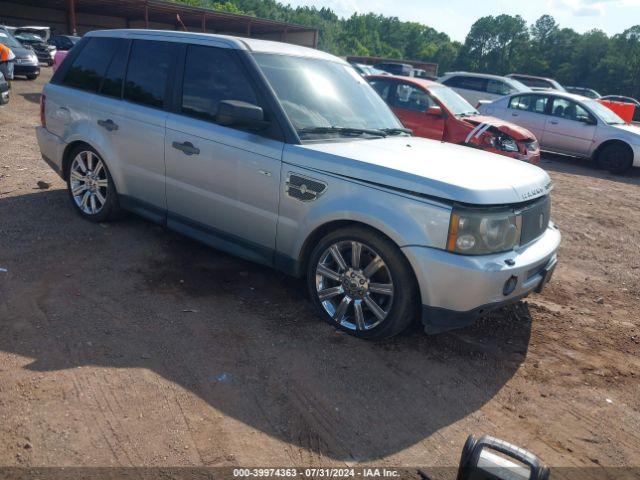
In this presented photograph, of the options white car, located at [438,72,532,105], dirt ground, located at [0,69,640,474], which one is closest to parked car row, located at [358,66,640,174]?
white car, located at [438,72,532,105]

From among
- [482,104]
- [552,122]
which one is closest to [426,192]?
[552,122]

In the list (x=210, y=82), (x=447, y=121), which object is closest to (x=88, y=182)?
(x=210, y=82)

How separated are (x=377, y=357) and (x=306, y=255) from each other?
35.8 inches

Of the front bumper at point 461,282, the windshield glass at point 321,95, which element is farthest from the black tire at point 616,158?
the front bumper at point 461,282

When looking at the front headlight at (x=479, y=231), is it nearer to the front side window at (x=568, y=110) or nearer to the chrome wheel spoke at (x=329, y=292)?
the chrome wheel spoke at (x=329, y=292)

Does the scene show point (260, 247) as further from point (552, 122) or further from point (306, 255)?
point (552, 122)

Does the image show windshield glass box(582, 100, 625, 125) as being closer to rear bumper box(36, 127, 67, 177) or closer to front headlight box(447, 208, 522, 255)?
front headlight box(447, 208, 522, 255)

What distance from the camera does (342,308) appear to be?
151 inches

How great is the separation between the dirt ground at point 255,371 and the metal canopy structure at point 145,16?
33778 millimetres

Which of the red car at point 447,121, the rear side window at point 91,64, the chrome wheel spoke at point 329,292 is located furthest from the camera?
the red car at point 447,121

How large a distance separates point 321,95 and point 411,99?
6341mm

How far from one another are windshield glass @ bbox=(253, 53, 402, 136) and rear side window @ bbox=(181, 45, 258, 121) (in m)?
0.21

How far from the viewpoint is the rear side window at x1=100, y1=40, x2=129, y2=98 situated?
507cm

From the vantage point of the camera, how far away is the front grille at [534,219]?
143 inches
